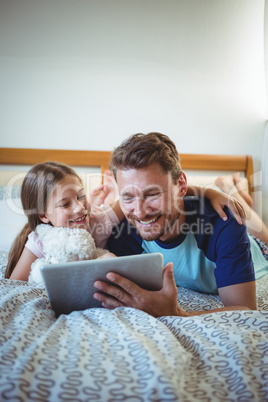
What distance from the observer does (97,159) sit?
2.37 metres

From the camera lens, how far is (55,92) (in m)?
2.39

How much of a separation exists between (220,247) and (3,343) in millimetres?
838

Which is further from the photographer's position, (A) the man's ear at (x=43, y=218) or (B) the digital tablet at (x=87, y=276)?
(A) the man's ear at (x=43, y=218)

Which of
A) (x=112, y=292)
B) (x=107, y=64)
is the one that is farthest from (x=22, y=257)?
(x=107, y=64)

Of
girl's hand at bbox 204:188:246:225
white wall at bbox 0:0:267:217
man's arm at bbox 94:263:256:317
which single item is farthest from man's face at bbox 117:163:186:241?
white wall at bbox 0:0:267:217

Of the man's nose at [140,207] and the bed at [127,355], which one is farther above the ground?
the man's nose at [140,207]

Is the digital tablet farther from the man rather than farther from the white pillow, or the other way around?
the white pillow

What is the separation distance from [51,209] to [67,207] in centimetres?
8

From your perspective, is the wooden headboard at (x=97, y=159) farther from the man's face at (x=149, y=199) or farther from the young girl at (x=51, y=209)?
the man's face at (x=149, y=199)

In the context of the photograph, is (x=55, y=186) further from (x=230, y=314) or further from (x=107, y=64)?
(x=107, y=64)

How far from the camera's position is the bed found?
57 cm

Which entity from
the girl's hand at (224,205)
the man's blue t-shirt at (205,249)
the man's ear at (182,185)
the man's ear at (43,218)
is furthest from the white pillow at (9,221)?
the girl's hand at (224,205)

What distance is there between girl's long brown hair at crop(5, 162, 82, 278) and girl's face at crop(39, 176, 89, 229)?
Result: 0.09 feet

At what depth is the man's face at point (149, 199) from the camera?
4.19 ft
